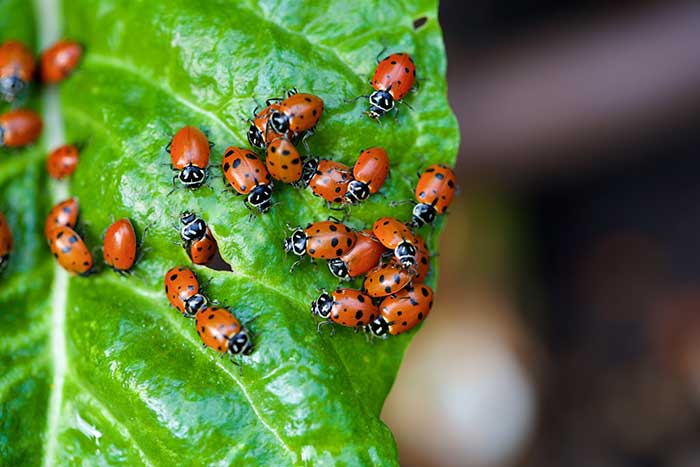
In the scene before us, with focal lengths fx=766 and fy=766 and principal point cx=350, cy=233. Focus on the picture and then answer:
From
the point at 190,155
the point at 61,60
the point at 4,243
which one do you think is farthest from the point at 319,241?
the point at 61,60

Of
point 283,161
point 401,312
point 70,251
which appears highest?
point 283,161

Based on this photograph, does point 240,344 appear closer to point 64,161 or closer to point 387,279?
point 387,279

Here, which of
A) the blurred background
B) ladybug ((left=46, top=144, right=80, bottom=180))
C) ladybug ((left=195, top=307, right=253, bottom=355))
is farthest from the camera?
the blurred background

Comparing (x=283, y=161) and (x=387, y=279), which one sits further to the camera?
(x=387, y=279)

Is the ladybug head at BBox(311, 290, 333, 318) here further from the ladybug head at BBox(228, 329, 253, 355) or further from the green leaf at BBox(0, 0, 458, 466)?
the ladybug head at BBox(228, 329, 253, 355)

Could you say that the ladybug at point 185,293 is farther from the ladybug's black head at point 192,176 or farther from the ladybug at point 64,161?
the ladybug at point 64,161

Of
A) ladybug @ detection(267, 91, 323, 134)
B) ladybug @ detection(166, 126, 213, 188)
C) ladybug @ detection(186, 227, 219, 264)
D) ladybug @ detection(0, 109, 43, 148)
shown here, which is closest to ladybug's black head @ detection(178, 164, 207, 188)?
ladybug @ detection(166, 126, 213, 188)

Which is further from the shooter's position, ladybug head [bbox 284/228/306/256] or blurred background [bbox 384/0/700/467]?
blurred background [bbox 384/0/700/467]
